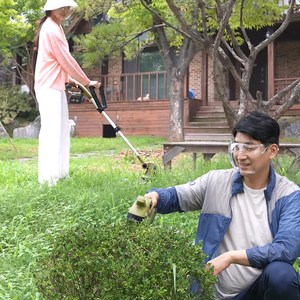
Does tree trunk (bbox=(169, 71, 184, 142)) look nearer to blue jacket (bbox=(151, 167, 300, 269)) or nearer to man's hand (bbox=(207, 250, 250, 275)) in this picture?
blue jacket (bbox=(151, 167, 300, 269))

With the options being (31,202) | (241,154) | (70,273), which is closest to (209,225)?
(241,154)

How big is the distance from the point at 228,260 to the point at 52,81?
12.5ft

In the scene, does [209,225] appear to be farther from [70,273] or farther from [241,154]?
[70,273]

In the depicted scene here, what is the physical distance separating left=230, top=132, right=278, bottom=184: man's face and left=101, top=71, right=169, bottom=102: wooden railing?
16674 millimetres

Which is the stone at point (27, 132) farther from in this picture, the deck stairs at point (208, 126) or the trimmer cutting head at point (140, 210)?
the trimmer cutting head at point (140, 210)

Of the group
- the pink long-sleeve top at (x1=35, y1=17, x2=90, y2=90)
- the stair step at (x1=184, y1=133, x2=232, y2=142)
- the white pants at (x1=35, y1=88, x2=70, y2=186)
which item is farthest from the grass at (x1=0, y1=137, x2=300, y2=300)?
the stair step at (x1=184, y1=133, x2=232, y2=142)

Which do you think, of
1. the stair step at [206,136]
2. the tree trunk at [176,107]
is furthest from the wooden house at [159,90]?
the tree trunk at [176,107]

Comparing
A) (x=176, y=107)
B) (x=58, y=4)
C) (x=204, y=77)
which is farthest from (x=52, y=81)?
(x=204, y=77)

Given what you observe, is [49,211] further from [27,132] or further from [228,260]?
[27,132]

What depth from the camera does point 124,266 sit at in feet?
5.75

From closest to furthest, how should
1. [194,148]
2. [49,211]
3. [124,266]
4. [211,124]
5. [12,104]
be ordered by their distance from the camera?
[124,266] → [49,211] → [194,148] → [211,124] → [12,104]

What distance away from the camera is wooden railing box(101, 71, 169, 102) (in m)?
19.4

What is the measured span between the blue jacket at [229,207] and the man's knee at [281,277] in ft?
0.08

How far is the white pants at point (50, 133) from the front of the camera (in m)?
5.47
